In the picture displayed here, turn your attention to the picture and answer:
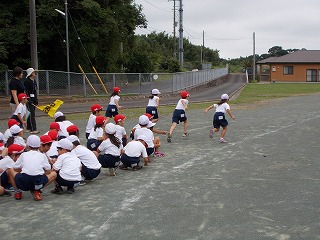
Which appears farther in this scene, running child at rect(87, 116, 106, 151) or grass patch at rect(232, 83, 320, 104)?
grass patch at rect(232, 83, 320, 104)

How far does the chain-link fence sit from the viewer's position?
25188mm

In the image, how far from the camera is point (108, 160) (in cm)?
801

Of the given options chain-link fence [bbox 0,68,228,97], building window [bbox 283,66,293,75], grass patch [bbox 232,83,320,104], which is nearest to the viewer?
chain-link fence [bbox 0,68,228,97]

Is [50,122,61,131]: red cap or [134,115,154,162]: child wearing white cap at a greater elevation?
[50,122,61,131]: red cap

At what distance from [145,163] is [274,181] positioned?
106 inches

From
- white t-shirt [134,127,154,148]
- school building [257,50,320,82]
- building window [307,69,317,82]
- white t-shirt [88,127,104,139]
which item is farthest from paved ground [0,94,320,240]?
building window [307,69,317,82]

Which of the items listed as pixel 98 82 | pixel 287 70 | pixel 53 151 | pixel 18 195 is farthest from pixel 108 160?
pixel 287 70

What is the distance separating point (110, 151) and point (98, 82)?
67.2 ft

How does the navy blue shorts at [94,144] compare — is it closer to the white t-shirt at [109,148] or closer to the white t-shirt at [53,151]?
the white t-shirt at [109,148]

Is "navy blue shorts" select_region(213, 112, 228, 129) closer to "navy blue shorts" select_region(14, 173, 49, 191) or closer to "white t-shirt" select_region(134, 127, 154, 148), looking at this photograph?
"white t-shirt" select_region(134, 127, 154, 148)

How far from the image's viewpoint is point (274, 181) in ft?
24.3

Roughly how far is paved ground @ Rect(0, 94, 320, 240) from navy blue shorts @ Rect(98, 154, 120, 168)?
231 millimetres

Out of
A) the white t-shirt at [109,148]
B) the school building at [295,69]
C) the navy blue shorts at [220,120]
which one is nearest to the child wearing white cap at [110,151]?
the white t-shirt at [109,148]

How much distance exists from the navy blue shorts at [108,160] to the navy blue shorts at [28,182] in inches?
67.0
